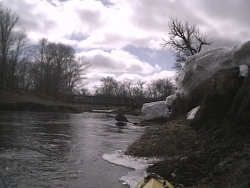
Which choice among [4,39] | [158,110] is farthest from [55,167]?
[4,39]

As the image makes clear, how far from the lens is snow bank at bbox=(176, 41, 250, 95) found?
998 centimetres

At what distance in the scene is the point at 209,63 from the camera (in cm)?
1262

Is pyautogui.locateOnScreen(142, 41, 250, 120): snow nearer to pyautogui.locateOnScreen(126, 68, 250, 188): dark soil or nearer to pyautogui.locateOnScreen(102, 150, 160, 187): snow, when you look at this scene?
pyautogui.locateOnScreen(126, 68, 250, 188): dark soil

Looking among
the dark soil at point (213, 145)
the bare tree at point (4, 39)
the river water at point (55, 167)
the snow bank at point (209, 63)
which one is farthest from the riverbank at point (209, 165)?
the bare tree at point (4, 39)

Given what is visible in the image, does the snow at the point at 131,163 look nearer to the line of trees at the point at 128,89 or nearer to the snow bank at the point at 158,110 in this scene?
the snow bank at the point at 158,110

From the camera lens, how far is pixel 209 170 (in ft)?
16.1

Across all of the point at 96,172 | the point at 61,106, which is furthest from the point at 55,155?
the point at 61,106

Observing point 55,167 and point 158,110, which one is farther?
point 158,110

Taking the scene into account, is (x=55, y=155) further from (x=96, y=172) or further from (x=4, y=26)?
(x=4, y=26)

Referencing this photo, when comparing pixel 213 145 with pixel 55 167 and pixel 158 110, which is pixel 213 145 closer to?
pixel 55 167

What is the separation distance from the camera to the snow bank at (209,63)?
32.7 ft

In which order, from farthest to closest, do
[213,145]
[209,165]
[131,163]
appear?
1. [131,163]
2. [213,145]
3. [209,165]

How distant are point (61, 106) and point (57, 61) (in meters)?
26.7

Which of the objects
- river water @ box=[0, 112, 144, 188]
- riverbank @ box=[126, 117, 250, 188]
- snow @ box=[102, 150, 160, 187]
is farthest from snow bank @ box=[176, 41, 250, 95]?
river water @ box=[0, 112, 144, 188]
